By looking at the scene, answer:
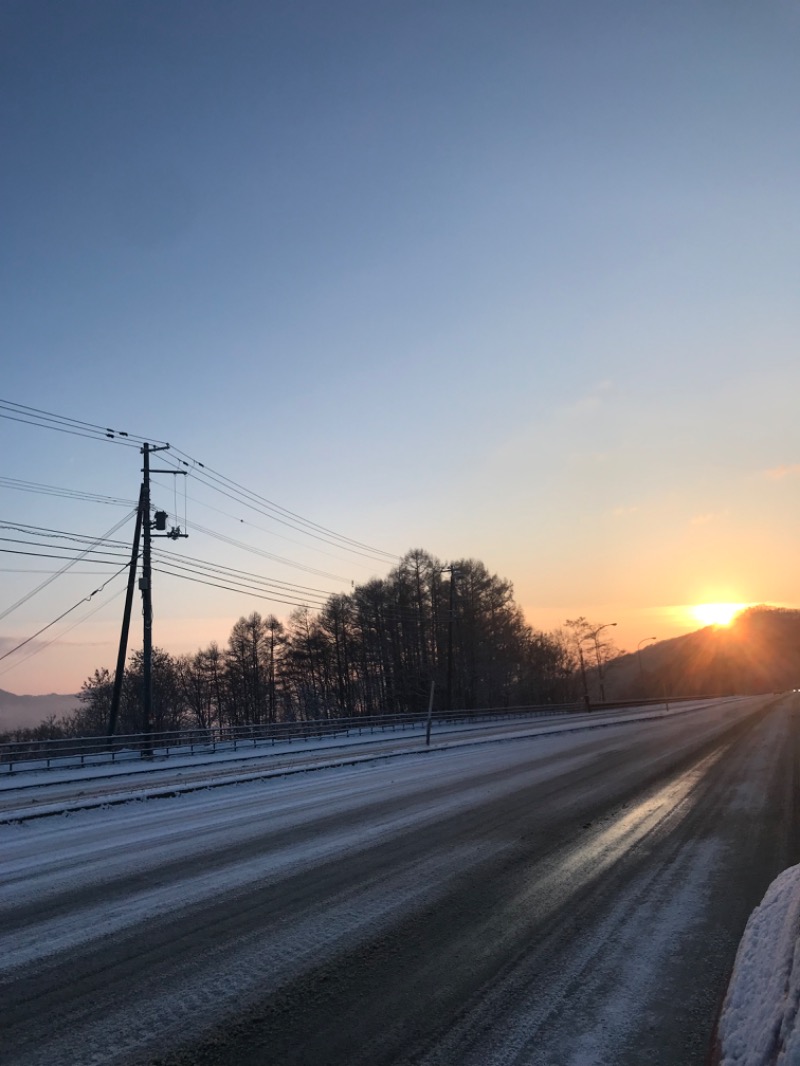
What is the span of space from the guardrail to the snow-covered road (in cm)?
1586

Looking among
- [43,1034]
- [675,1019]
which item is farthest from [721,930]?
[43,1034]

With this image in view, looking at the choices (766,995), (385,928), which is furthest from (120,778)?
(766,995)

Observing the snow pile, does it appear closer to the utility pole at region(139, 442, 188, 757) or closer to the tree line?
the utility pole at region(139, 442, 188, 757)

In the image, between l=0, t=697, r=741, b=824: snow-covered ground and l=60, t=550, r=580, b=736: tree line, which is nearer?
l=0, t=697, r=741, b=824: snow-covered ground

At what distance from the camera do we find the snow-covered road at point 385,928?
3.89 meters

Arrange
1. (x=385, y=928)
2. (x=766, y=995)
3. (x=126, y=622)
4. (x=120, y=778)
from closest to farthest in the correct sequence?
(x=766, y=995) → (x=385, y=928) → (x=120, y=778) → (x=126, y=622)

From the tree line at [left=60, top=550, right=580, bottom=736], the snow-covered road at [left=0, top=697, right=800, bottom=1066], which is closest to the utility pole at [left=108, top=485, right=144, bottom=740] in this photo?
the snow-covered road at [left=0, top=697, right=800, bottom=1066]

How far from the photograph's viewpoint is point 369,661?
7331 centimetres

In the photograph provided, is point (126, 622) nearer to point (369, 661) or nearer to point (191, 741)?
point (191, 741)

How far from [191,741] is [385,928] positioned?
28503mm

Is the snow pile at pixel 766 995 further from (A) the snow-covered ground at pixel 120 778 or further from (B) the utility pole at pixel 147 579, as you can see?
(B) the utility pole at pixel 147 579

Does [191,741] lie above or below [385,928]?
above

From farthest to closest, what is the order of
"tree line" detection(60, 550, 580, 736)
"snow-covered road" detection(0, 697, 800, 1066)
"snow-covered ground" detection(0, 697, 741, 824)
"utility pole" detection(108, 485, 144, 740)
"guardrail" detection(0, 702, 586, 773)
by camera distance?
"tree line" detection(60, 550, 580, 736), "utility pole" detection(108, 485, 144, 740), "guardrail" detection(0, 702, 586, 773), "snow-covered ground" detection(0, 697, 741, 824), "snow-covered road" detection(0, 697, 800, 1066)

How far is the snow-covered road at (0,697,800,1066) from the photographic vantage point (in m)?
3.89
